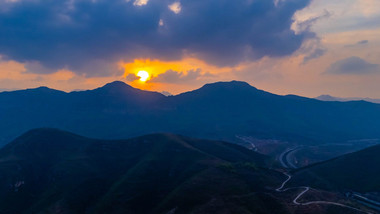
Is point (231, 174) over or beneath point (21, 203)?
over

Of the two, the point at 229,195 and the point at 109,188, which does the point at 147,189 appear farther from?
the point at 229,195

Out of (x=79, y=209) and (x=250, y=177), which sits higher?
(x=250, y=177)

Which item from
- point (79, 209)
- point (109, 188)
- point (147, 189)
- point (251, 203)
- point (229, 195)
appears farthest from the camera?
point (109, 188)

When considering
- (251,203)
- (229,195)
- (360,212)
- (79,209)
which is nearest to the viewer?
(360,212)

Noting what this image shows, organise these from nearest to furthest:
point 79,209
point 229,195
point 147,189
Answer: point 229,195 → point 79,209 → point 147,189

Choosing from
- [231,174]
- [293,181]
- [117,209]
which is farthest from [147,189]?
[293,181]

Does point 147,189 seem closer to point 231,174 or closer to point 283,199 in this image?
point 231,174

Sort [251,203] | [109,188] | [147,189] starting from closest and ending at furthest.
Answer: [251,203] → [147,189] → [109,188]

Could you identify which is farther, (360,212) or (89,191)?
(89,191)

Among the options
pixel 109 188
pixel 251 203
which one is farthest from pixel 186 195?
pixel 109 188
